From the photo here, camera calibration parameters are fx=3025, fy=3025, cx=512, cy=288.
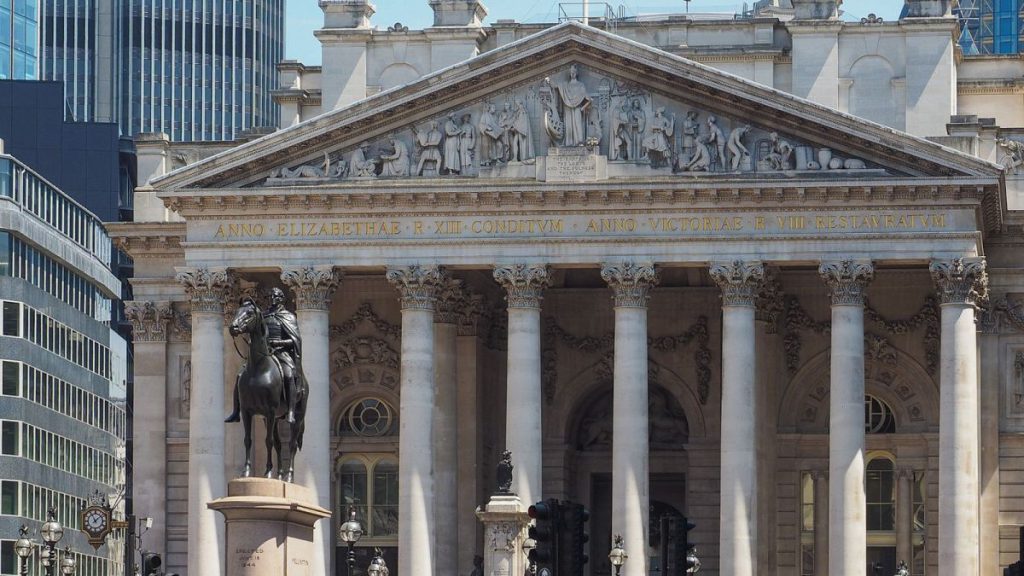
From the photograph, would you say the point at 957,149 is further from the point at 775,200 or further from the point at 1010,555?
the point at 1010,555

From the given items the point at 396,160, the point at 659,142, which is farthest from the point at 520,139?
the point at 659,142

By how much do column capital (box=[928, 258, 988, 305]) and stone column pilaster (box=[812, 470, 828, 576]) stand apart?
10668mm

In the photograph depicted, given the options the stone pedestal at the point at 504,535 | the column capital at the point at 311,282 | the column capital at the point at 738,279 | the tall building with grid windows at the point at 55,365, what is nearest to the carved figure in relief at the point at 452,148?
the column capital at the point at 311,282

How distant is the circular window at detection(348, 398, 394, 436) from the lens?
102 m

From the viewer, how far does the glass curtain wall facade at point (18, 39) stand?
141500mm

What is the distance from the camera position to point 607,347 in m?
101

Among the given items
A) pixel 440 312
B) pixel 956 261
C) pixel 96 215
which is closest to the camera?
pixel 956 261

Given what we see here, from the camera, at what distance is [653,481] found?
104 m

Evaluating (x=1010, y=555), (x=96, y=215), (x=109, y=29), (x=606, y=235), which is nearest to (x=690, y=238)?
(x=606, y=235)

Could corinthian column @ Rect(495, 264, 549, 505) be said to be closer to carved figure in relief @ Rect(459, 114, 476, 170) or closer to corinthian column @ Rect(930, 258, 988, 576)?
carved figure in relief @ Rect(459, 114, 476, 170)

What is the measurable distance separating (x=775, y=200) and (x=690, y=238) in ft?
9.27

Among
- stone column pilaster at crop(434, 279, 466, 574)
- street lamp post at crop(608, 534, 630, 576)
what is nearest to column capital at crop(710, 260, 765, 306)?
street lamp post at crop(608, 534, 630, 576)

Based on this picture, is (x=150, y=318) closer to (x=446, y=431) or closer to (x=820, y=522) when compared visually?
(x=446, y=431)

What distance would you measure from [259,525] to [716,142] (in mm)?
38916
